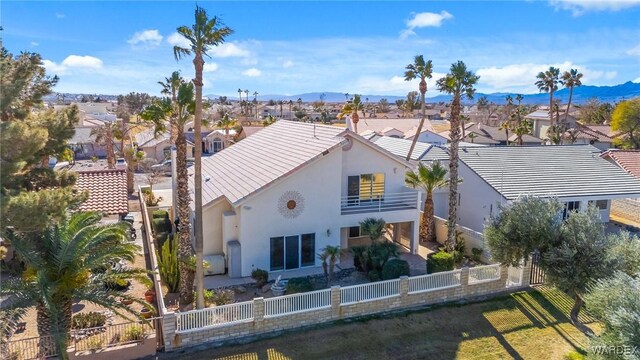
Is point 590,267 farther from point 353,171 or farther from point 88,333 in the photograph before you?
point 88,333

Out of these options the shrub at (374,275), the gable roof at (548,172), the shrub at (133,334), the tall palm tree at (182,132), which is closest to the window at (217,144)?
the gable roof at (548,172)

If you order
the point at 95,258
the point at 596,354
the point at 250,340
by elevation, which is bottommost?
the point at 250,340

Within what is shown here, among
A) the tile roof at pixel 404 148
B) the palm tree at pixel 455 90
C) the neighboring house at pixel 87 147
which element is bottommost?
the neighboring house at pixel 87 147

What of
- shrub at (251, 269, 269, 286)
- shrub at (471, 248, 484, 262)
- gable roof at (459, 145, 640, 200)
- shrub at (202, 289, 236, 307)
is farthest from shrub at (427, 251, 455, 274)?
shrub at (202, 289, 236, 307)

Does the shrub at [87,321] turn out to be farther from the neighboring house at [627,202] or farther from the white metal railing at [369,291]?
the neighboring house at [627,202]

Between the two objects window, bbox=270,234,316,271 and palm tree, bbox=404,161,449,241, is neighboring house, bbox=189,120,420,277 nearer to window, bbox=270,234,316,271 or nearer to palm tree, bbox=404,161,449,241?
window, bbox=270,234,316,271

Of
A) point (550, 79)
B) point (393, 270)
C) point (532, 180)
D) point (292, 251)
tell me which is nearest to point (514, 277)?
point (393, 270)

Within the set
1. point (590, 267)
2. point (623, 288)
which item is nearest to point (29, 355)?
point (623, 288)
